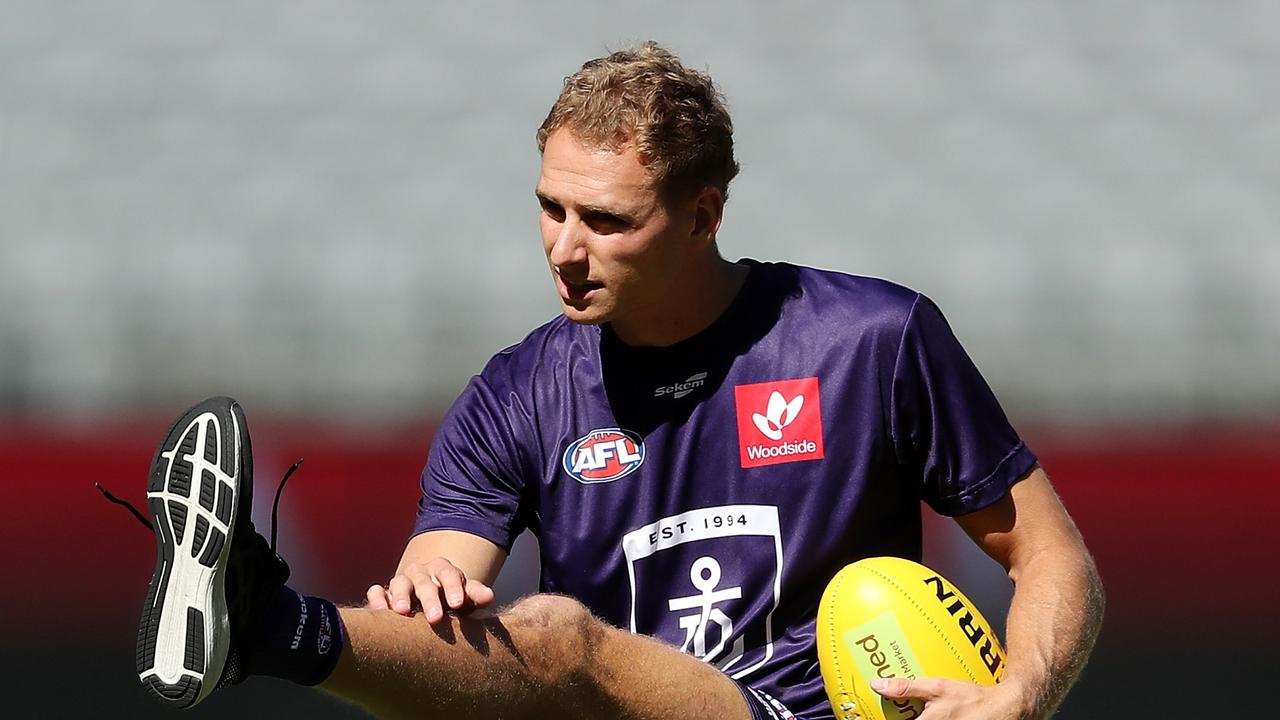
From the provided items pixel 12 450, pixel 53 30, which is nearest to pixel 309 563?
pixel 12 450

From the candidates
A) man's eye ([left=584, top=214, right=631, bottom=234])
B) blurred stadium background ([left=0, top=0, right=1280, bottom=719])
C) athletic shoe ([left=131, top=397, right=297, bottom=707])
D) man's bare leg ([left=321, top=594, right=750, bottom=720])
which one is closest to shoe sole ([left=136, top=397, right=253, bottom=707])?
athletic shoe ([left=131, top=397, right=297, bottom=707])

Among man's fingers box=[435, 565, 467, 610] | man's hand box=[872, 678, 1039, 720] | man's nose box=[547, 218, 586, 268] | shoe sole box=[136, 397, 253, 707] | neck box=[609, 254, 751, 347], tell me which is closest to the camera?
shoe sole box=[136, 397, 253, 707]

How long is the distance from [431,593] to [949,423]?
1.08m

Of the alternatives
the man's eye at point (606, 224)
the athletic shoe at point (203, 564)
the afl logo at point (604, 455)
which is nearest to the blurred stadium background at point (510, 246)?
the afl logo at point (604, 455)

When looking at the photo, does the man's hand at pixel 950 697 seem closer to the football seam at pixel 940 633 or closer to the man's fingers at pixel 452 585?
the football seam at pixel 940 633

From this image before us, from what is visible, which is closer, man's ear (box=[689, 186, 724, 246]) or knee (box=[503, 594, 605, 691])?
Result: knee (box=[503, 594, 605, 691])

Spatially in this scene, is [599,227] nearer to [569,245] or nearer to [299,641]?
[569,245]

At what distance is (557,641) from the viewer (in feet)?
8.96

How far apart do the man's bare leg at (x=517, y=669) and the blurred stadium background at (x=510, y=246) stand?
3086 millimetres

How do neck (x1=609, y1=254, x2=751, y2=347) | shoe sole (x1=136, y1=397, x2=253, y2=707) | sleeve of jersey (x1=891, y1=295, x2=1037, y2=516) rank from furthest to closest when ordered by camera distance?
neck (x1=609, y1=254, x2=751, y2=347)
sleeve of jersey (x1=891, y1=295, x2=1037, y2=516)
shoe sole (x1=136, y1=397, x2=253, y2=707)

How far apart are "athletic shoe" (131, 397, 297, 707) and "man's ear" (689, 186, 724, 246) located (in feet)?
3.22

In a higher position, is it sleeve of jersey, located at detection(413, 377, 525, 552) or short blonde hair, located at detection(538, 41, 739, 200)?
short blonde hair, located at detection(538, 41, 739, 200)

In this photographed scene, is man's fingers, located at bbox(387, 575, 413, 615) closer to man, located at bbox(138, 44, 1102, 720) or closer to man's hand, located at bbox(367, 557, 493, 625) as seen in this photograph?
man's hand, located at bbox(367, 557, 493, 625)

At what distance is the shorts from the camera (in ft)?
10.1
